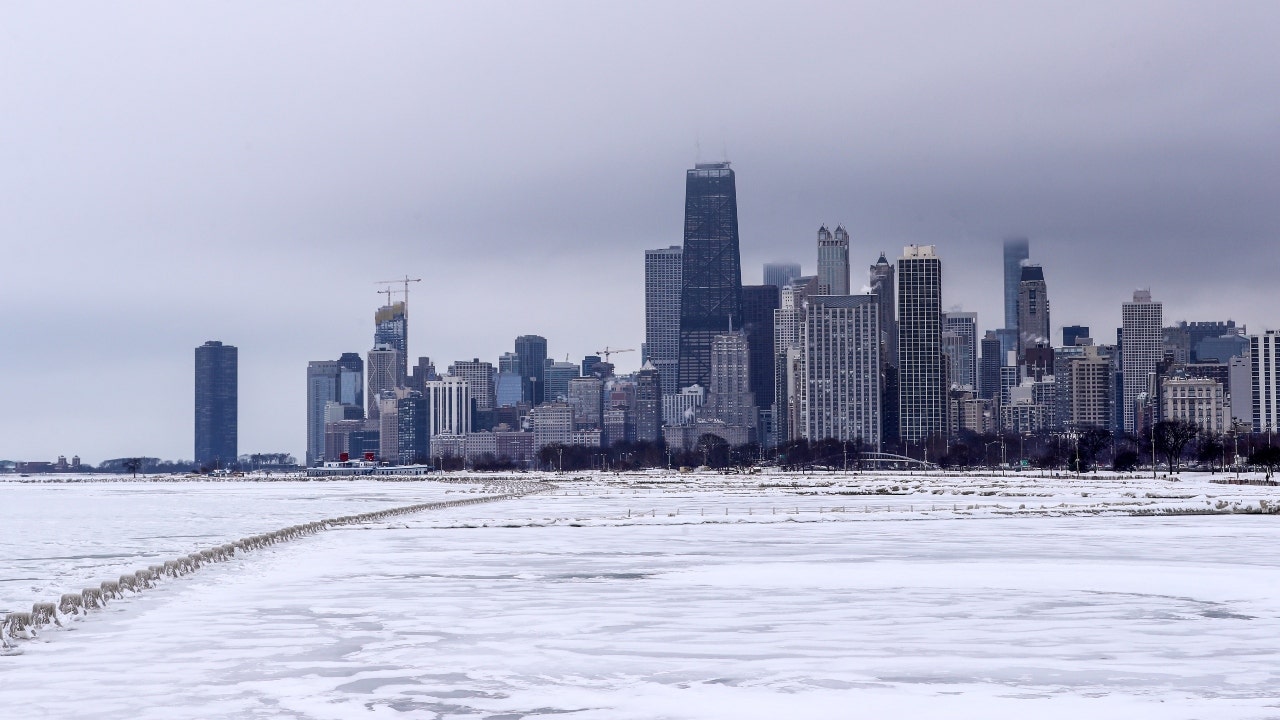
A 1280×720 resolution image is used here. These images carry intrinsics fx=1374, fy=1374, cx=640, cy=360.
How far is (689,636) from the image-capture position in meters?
29.4

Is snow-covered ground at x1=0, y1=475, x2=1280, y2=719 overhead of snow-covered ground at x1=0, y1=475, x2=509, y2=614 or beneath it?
overhead

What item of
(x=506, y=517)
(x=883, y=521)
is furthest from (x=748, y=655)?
(x=506, y=517)

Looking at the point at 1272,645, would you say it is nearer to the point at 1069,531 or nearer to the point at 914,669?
the point at 914,669

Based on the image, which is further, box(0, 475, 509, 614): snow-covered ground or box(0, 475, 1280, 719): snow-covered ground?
box(0, 475, 509, 614): snow-covered ground

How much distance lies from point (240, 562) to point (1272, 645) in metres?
38.1

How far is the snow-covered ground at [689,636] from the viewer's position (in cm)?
2183

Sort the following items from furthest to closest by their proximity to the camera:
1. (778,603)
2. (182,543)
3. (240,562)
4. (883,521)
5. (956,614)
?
1. (883,521)
2. (182,543)
3. (240,562)
4. (778,603)
5. (956,614)

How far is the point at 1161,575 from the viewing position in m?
42.4

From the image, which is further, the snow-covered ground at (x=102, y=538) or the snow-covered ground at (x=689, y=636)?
the snow-covered ground at (x=102, y=538)

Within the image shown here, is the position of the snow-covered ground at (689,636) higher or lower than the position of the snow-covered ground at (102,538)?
higher

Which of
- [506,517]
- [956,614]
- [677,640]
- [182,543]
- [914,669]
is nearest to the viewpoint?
[914,669]

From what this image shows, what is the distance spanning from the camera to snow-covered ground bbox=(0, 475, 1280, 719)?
21828 millimetres

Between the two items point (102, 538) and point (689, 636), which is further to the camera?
point (102, 538)

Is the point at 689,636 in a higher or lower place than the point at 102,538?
higher
